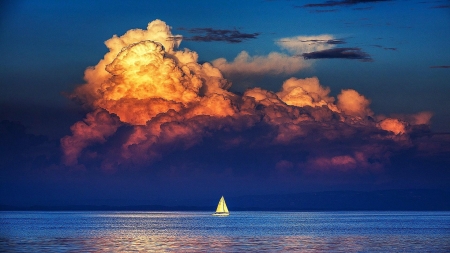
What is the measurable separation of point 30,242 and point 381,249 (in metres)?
50.4

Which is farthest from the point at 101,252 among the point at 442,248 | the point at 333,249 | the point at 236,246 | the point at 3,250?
the point at 442,248

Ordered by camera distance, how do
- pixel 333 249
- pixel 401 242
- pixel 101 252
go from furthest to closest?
pixel 401 242 < pixel 333 249 < pixel 101 252

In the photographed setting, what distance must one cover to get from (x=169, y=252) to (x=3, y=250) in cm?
2030

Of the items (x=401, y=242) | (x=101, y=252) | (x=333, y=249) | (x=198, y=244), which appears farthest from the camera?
(x=401, y=242)

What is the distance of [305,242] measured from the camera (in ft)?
386

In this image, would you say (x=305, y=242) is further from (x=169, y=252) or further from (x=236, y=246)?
(x=169, y=252)

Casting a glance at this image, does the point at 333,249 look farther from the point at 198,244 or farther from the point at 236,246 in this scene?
the point at 198,244

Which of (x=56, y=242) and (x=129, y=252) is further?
(x=56, y=242)

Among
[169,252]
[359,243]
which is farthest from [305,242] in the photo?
[169,252]

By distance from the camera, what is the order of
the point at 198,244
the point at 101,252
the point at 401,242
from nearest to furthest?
1. the point at 101,252
2. the point at 198,244
3. the point at 401,242

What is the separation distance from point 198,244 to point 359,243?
2404 cm

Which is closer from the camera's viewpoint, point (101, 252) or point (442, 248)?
point (101, 252)

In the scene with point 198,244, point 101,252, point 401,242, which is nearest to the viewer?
point 101,252

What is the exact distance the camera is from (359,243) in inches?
4579
